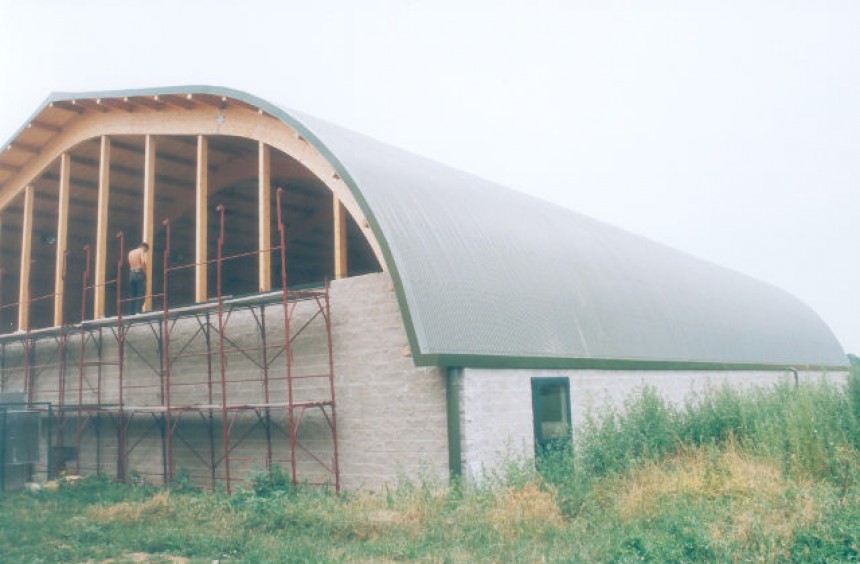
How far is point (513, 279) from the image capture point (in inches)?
709

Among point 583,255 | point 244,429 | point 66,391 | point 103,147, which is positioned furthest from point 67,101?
point 583,255

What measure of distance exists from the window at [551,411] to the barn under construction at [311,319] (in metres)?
0.05

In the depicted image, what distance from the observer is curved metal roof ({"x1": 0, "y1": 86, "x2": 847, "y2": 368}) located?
602 inches

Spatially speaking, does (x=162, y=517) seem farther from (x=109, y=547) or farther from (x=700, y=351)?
(x=700, y=351)

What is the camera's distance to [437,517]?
12.5 m

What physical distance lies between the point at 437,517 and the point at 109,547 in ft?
16.5

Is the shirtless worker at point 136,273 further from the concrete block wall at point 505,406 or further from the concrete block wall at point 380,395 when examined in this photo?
the concrete block wall at point 505,406

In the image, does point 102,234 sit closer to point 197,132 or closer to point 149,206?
point 149,206

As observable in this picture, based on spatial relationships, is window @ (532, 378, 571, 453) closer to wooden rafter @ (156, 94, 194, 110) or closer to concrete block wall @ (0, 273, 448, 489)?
concrete block wall @ (0, 273, 448, 489)

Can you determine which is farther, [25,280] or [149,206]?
[25,280]

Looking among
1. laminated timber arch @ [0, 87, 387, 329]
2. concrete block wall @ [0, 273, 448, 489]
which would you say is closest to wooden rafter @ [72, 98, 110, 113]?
laminated timber arch @ [0, 87, 387, 329]

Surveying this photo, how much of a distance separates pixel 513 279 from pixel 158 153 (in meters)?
11.1

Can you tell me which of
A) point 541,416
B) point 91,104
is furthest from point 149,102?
point 541,416

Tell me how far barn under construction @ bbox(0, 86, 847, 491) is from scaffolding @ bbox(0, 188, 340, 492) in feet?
0.21
